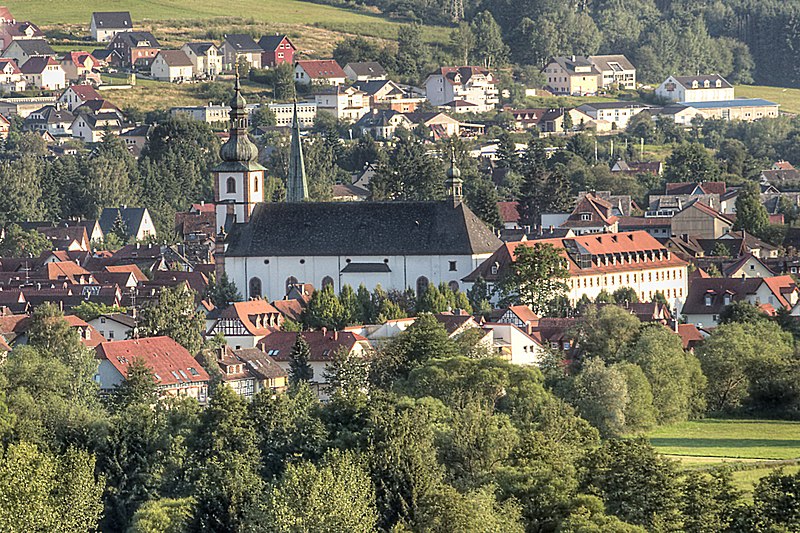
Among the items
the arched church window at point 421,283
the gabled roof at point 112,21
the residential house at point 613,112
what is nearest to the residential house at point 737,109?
the residential house at point 613,112

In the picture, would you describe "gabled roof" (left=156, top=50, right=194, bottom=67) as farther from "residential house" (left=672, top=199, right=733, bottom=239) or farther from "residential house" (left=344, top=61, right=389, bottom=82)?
"residential house" (left=672, top=199, right=733, bottom=239)

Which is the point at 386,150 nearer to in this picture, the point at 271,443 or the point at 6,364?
the point at 6,364

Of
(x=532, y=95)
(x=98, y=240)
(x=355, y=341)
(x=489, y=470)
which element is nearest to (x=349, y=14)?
(x=532, y=95)

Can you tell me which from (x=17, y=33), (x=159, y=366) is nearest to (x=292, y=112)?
(x=17, y=33)

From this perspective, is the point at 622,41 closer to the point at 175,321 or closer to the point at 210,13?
the point at 210,13

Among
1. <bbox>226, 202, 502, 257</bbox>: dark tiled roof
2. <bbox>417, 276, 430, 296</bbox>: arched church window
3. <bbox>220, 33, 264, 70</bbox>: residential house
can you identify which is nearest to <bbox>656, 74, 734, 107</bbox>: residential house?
<bbox>220, 33, 264, 70</bbox>: residential house
